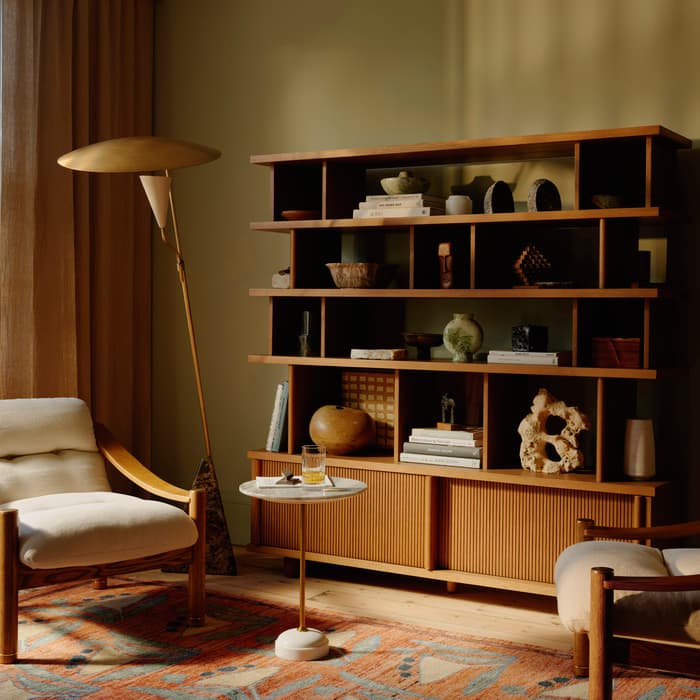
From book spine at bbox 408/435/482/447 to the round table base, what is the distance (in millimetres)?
915

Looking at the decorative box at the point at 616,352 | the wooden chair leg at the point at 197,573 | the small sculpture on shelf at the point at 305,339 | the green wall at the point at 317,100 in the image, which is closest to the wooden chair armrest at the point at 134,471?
the wooden chair leg at the point at 197,573

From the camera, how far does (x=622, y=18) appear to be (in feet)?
12.0

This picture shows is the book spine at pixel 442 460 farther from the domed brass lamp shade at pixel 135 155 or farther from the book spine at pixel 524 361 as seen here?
the domed brass lamp shade at pixel 135 155

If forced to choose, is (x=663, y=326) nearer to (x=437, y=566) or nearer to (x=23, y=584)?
(x=437, y=566)

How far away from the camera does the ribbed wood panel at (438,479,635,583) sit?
3.38 meters

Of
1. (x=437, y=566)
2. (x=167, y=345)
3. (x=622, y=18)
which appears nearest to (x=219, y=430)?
(x=167, y=345)

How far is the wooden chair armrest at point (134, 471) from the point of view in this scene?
346cm

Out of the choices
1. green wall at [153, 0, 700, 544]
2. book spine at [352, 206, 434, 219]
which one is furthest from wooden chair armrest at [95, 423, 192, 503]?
book spine at [352, 206, 434, 219]

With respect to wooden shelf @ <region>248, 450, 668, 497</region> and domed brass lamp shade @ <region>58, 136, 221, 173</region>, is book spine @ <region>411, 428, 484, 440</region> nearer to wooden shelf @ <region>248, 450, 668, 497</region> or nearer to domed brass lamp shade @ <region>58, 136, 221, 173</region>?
wooden shelf @ <region>248, 450, 668, 497</region>

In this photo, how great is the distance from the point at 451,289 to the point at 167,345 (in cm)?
171

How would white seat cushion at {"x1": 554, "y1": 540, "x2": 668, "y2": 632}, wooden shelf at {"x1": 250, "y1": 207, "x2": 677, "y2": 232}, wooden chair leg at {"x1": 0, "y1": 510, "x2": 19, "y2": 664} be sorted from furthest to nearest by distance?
wooden shelf at {"x1": 250, "y1": 207, "x2": 677, "y2": 232}
wooden chair leg at {"x1": 0, "y1": 510, "x2": 19, "y2": 664}
white seat cushion at {"x1": 554, "y1": 540, "x2": 668, "y2": 632}

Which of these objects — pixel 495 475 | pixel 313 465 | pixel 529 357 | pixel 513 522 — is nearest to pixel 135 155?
pixel 313 465

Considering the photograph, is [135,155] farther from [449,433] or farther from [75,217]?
[449,433]

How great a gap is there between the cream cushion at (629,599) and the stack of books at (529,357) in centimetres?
79
